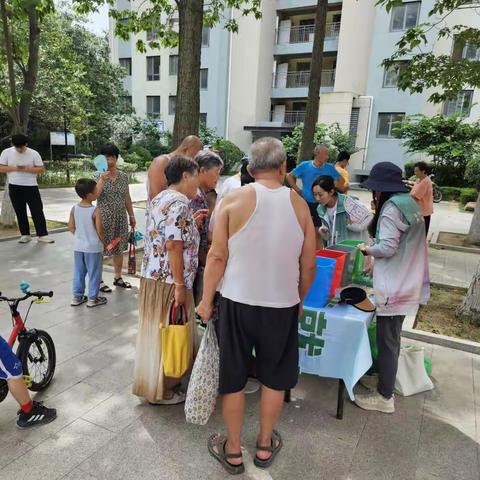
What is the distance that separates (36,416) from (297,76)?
2609 centimetres

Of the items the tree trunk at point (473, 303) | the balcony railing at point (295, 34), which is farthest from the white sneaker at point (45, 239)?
the balcony railing at point (295, 34)

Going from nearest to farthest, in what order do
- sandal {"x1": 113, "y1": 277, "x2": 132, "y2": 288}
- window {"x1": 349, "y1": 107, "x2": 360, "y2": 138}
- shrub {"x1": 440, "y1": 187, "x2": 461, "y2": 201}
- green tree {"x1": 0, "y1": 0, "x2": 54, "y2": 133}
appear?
sandal {"x1": 113, "y1": 277, "x2": 132, "y2": 288} < green tree {"x1": 0, "y1": 0, "x2": 54, "y2": 133} < shrub {"x1": 440, "y1": 187, "x2": 461, "y2": 201} < window {"x1": 349, "y1": 107, "x2": 360, "y2": 138}

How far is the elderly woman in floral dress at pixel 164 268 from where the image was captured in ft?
7.83

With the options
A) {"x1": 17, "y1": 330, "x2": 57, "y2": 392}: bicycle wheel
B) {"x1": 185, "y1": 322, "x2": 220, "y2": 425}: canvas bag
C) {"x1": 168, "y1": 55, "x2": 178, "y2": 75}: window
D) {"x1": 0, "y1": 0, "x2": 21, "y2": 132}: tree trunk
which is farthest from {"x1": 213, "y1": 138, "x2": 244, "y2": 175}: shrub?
{"x1": 185, "y1": 322, "x2": 220, "y2": 425}: canvas bag

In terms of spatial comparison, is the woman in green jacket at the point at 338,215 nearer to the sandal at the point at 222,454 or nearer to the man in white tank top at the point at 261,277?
the man in white tank top at the point at 261,277

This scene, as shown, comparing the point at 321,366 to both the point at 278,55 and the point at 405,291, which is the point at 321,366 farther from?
the point at 278,55

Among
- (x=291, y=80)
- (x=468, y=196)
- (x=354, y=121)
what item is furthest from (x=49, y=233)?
(x=291, y=80)

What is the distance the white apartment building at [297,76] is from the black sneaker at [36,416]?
20.6 meters

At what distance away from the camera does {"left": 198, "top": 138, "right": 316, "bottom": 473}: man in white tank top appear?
6.17ft

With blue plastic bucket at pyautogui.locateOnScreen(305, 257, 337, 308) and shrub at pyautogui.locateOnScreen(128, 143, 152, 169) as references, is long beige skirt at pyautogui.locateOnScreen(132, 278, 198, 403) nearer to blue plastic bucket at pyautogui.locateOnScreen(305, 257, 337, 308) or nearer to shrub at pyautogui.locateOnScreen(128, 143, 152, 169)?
blue plastic bucket at pyautogui.locateOnScreen(305, 257, 337, 308)

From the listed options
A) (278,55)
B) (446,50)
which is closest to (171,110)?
(278,55)

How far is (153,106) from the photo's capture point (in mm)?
27656

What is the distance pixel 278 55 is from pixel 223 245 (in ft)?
86.9

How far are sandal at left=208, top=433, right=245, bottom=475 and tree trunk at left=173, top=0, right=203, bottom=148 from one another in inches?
139
